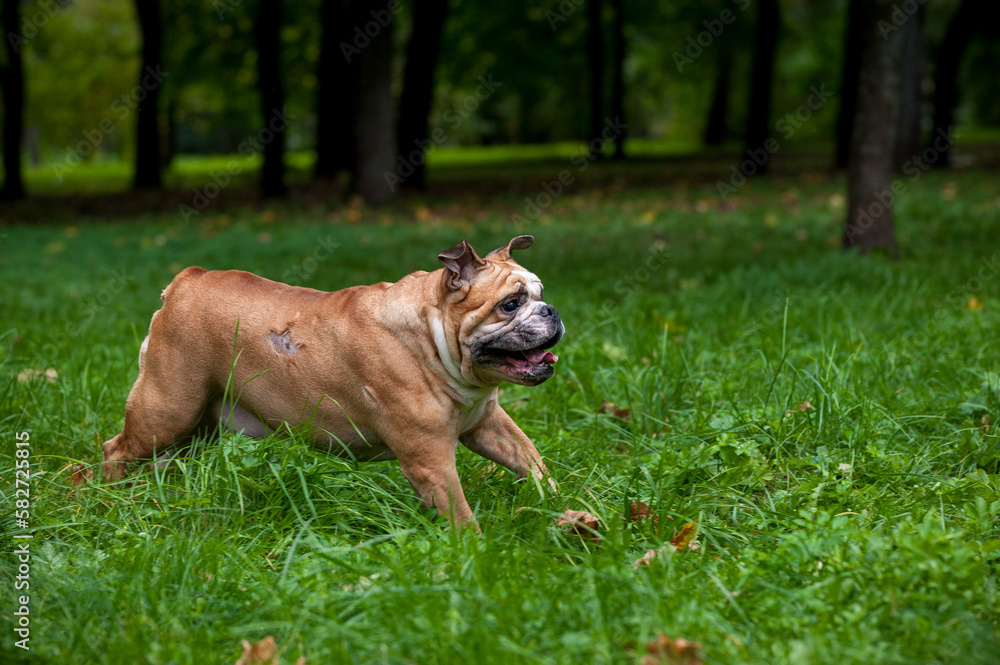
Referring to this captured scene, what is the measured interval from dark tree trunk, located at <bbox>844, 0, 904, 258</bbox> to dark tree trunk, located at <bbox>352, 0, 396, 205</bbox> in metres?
9.18

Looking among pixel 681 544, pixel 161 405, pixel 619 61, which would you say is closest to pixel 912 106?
pixel 619 61

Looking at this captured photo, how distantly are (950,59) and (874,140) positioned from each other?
37.8ft

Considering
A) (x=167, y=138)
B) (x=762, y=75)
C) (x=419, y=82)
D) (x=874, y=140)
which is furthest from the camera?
(x=167, y=138)

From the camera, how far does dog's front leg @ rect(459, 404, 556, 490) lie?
12.2ft

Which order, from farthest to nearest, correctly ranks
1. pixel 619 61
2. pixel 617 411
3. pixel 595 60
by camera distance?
pixel 619 61 < pixel 595 60 < pixel 617 411

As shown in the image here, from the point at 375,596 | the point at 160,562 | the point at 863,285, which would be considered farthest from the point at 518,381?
the point at 863,285

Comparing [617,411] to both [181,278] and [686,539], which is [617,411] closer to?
[686,539]

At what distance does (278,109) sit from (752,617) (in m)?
16.3

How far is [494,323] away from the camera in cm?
336

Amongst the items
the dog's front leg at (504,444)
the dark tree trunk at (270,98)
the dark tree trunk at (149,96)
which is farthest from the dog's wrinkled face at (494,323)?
the dark tree trunk at (149,96)

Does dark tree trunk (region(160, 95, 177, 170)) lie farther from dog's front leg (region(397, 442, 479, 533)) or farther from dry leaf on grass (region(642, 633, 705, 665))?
dry leaf on grass (region(642, 633, 705, 665))

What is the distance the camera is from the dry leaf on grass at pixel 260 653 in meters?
2.56

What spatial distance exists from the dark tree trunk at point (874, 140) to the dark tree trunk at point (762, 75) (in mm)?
11150

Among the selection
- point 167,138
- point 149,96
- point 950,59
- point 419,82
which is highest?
point 950,59
